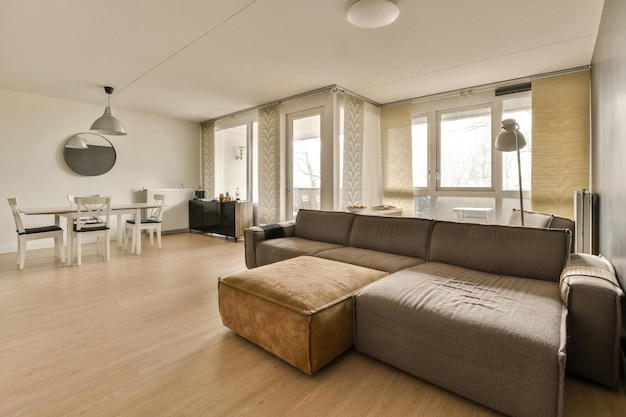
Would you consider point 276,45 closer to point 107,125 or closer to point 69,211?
point 107,125

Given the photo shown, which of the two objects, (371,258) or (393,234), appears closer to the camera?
(371,258)

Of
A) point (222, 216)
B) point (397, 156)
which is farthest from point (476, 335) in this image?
point (222, 216)

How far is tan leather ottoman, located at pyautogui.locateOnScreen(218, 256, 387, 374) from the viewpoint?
168cm

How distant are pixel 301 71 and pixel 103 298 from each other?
331cm

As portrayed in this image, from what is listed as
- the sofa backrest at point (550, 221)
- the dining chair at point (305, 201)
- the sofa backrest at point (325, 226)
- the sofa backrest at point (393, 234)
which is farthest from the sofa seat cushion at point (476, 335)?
the dining chair at point (305, 201)

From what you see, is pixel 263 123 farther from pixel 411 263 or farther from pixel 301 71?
pixel 411 263

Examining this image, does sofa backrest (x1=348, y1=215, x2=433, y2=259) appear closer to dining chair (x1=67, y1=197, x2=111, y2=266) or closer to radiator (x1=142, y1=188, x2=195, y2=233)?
dining chair (x1=67, y1=197, x2=111, y2=266)

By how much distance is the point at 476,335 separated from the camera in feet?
4.70

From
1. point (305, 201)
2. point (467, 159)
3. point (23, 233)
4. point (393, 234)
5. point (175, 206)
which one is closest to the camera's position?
point (393, 234)

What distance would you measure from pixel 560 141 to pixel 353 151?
8.74 feet

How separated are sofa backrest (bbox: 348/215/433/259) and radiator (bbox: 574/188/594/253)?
1.28 metres

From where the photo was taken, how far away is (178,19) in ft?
8.98

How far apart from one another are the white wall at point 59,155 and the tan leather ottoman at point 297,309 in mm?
4827

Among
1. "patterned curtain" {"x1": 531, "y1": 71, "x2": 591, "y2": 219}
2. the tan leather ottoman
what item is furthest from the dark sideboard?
"patterned curtain" {"x1": 531, "y1": 71, "x2": 591, "y2": 219}
